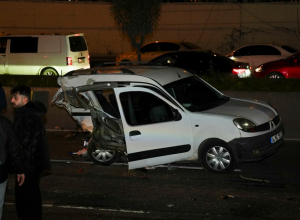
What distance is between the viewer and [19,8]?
3222 centimetres

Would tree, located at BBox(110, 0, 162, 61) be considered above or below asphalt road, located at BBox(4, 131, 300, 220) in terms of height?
above

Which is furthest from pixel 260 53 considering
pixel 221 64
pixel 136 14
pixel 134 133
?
pixel 134 133

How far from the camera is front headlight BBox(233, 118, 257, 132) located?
7.49m

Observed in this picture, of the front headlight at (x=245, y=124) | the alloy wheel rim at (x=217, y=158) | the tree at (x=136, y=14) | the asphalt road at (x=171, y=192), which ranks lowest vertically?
the asphalt road at (x=171, y=192)

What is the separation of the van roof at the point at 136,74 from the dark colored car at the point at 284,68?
820 cm

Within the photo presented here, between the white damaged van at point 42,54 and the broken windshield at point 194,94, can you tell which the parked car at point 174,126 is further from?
the white damaged van at point 42,54

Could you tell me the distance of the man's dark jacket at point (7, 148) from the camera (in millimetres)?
4590

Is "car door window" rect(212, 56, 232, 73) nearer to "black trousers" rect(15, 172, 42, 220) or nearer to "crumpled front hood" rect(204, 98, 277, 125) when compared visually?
"crumpled front hood" rect(204, 98, 277, 125)

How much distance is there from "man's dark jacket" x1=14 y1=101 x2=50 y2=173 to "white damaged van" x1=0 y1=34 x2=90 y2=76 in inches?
→ 490

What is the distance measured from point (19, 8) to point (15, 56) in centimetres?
1552

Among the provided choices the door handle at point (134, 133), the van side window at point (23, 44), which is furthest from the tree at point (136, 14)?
the door handle at point (134, 133)

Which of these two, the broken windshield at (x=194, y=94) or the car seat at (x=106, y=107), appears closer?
the broken windshield at (x=194, y=94)

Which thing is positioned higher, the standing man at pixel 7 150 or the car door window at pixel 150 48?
the standing man at pixel 7 150

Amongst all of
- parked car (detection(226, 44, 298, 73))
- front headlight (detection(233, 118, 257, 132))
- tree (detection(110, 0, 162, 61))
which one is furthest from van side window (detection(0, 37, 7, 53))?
front headlight (detection(233, 118, 257, 132))
